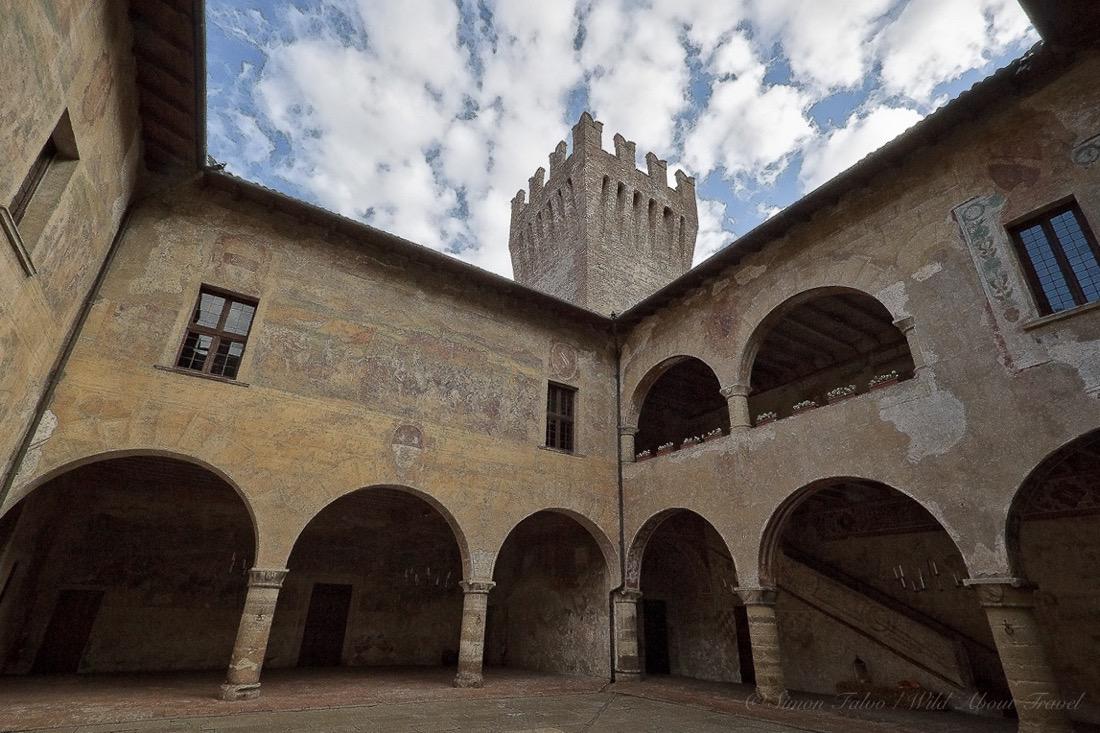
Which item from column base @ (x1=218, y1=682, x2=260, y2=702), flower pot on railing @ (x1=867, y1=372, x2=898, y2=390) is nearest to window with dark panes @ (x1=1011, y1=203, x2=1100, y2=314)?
flower pot on railing @ (x1=867, y1=372, x2=898, y2=390)

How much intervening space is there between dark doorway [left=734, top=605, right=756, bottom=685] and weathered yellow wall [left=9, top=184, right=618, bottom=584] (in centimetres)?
355

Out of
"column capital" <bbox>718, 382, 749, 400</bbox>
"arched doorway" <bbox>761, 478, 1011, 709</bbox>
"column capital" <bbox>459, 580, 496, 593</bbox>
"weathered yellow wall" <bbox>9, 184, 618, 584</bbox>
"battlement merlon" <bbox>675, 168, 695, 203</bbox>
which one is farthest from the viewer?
"battlement merlon" <bbox>675, 168, 695, 203</bbox>

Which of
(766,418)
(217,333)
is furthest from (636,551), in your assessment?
(217,333)

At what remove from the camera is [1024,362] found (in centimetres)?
678

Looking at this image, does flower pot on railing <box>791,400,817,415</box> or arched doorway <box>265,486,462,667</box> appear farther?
arched doorway <box>265,486,462,667</box>

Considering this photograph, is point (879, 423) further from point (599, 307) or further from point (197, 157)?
point (599, 307)

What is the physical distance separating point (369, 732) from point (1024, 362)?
29.9 feet

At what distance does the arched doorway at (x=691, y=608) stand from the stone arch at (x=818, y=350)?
4.08m

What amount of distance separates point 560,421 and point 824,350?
677cm

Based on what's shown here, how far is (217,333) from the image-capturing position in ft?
29.1

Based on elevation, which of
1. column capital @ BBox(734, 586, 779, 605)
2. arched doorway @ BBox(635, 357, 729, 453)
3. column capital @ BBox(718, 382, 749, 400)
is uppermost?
arched doorway @ BBox(635, 357, 729, 453)

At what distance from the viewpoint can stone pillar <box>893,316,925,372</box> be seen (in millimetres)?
7797

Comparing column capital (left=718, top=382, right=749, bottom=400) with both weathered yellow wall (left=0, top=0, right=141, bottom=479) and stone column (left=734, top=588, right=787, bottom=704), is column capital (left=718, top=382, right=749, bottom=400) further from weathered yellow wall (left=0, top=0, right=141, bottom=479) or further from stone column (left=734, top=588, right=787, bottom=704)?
weathered yellow wall (left=0, top=0, right=141, bottom=479)

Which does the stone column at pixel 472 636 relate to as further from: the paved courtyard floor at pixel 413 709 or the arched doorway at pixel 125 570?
the arched doorway at pixel 125 570
